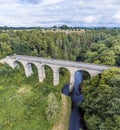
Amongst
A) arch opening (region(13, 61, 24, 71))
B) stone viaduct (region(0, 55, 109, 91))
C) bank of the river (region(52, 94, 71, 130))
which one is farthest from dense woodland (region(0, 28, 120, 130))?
stone viaduct (region(0, 55, 109, 91))

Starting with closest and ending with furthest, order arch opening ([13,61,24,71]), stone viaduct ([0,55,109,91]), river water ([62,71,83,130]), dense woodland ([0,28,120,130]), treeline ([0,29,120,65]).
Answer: dense woodland ([0,28,120,130]) < river water ([62,71,83,130]) < stone viaduct ([0,55,109,91]) < arch opening ([13,61,24,71]) < treeline ([0,29,120,65])

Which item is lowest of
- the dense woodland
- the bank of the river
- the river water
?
the river water

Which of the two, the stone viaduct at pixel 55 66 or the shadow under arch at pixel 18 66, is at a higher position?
the stone viaduct at pixel 55 66

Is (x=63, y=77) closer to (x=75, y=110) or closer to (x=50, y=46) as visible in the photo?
(x=75, y=110)

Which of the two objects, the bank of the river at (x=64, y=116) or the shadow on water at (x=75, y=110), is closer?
the bank of the river at (x=64, y=116)

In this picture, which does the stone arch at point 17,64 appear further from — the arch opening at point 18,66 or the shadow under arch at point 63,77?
the shadow under arch at point 63,77

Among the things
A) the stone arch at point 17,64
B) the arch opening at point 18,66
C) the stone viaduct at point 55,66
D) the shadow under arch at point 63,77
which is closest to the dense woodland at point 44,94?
the shadow under arch at point 63,77

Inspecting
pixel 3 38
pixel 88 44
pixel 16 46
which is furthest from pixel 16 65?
pixel 88 44

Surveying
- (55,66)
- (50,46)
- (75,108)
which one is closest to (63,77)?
(55,66)

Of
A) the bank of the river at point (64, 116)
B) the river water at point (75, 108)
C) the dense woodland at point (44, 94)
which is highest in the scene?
the dense woodland at point (44, 94)

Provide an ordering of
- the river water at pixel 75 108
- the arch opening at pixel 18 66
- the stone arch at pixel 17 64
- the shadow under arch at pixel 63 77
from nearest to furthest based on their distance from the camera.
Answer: the river water at pixel 75 108 → the shadow under arch at pixel 63 77 → the arch opening at pixel 18 66 → the stone arch at pixel 17 64

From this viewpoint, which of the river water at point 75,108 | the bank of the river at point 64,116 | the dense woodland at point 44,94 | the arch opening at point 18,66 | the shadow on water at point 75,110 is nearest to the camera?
the dense woodland at point 44,94

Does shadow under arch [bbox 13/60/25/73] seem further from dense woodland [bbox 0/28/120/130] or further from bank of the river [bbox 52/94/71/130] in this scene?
bank of the river [bbox 52/94/71/130]
